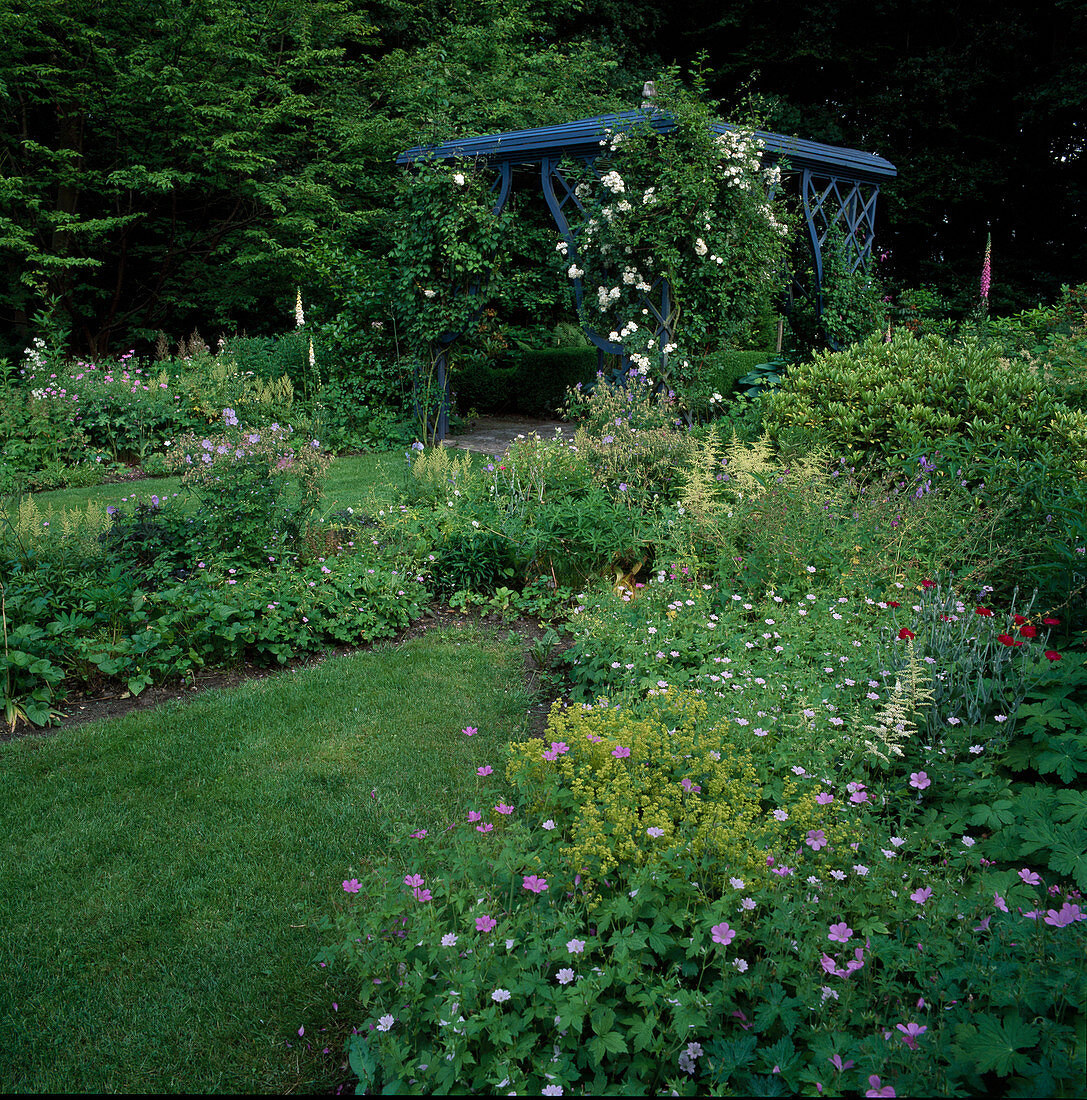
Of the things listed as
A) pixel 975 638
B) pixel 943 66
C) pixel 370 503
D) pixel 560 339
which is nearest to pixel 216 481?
pixel 370 503

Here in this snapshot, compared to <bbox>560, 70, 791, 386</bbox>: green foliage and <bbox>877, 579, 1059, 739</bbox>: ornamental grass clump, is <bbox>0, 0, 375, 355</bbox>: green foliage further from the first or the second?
<bbox>877, 579, 1059, 739</bbox>: ornamental grass clump

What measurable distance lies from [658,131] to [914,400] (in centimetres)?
350

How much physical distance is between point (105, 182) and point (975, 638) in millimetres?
15107

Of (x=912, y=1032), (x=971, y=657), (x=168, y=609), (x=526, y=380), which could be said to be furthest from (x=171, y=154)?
(x=912, y=1032)

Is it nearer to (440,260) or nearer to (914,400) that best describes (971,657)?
(914,400)

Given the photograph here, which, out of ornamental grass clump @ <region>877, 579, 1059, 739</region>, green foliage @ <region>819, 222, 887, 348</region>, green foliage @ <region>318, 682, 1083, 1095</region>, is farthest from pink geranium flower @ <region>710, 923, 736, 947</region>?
green foliage @ <region>819, 222, 887, 348</region>

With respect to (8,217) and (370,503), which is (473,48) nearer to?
(8,217)

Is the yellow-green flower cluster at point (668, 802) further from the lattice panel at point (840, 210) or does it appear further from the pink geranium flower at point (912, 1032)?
the lattice panel at point (840, 210)

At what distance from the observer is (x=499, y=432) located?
11.2 metres

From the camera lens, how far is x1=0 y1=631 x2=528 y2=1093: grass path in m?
2.02

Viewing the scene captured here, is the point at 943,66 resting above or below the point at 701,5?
below

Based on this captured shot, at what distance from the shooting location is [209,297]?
47.9 feet

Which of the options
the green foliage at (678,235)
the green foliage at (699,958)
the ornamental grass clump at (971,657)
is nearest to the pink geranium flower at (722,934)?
the green foliage at (699,958)

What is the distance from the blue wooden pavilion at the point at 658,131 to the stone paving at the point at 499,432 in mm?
586
